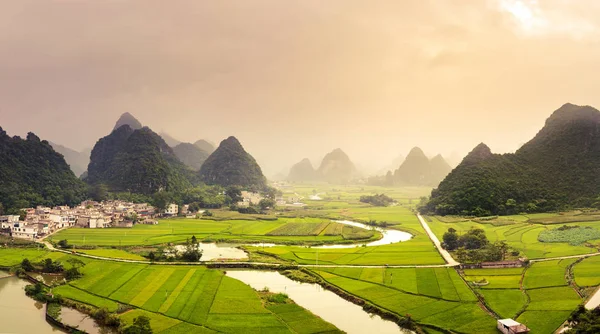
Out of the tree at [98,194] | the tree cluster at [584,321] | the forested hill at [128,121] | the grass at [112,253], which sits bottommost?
the grass at [112,253]

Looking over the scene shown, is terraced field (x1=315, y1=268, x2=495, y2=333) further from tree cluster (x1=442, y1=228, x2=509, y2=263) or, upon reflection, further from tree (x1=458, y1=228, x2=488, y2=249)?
tree (x1=458, y1=228, x2=488, y2=249)

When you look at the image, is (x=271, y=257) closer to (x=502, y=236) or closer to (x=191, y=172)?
(x=502, y=236)

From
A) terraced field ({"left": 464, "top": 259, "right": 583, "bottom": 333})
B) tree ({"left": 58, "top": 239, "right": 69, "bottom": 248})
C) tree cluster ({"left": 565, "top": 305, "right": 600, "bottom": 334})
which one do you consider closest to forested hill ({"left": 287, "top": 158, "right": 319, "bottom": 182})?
tree ({"left": 58, "top": 239, "right": 69, "bottom": 248})

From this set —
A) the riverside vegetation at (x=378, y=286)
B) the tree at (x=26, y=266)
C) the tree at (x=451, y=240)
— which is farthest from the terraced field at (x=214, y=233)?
the tree at (x=451, y=240)

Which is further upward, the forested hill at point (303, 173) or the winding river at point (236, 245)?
the forested hill at point (303, 173)

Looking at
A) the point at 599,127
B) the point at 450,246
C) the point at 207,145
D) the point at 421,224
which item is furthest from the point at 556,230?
the point at 207,145

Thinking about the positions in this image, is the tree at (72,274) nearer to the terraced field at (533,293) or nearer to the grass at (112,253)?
the grass at (112,253)

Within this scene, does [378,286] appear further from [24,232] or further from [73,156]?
[73,156]
